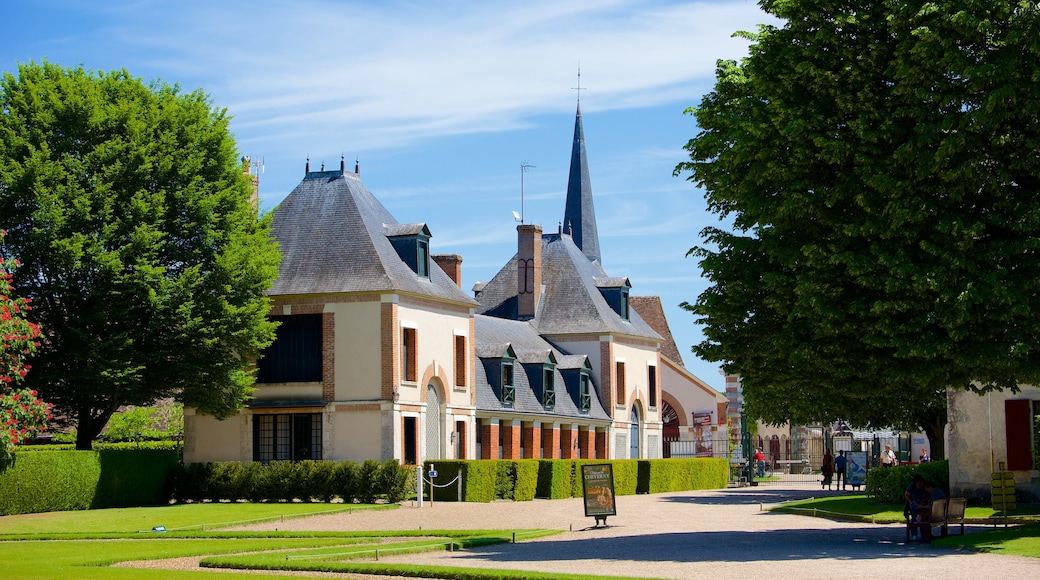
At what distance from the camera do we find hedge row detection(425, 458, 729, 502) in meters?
38.1

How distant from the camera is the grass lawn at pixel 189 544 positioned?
17.7 meters

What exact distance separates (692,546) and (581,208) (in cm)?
5644

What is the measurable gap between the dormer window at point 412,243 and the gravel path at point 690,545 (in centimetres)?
985

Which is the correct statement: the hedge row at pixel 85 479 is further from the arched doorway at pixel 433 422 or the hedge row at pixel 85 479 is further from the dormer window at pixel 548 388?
the dormer window at pixel 548 388

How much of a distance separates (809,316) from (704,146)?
4.12 m

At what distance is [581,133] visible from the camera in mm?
80000

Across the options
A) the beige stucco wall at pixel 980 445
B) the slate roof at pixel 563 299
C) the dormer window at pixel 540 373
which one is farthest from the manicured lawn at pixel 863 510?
the slate roof at pixel 563 299

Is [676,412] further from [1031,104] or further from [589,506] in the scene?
[1031,104]

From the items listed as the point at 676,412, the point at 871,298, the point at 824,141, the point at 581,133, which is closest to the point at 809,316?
the point at 871,298

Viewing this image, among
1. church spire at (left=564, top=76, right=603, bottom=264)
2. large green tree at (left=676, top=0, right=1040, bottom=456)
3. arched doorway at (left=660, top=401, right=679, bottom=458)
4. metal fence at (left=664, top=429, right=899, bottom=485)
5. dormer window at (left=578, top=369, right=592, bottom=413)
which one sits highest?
church spire at (left=564, top=76, right=603, bottom=264)

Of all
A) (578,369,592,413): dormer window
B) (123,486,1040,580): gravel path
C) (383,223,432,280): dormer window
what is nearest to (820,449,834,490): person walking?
(578,369,592,413): dormer window

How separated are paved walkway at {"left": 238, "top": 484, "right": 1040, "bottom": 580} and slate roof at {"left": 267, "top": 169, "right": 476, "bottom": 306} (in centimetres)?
869

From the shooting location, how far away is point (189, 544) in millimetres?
23422

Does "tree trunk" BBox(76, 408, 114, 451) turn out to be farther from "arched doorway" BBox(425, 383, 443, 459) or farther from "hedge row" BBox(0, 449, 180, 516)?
"arched doorway" BBox(425, 383, 443, 459)
